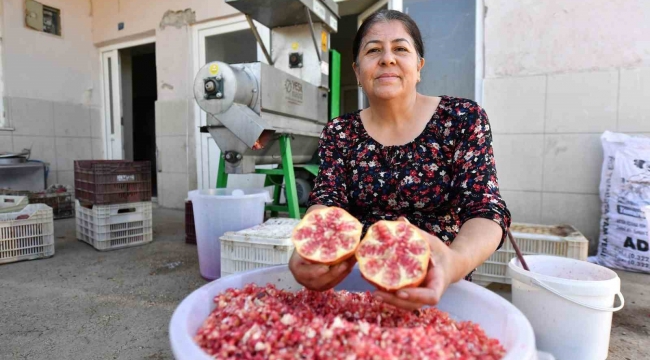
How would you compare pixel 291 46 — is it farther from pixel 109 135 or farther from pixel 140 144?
pixel 140 144

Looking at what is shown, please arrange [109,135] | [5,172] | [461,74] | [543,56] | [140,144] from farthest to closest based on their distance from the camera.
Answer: [140,144], [109,135], [5,172], [461,74], [543,56]

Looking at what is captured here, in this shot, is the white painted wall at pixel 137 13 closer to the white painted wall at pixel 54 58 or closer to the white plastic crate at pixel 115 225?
the white painted wall at pixel 54 58

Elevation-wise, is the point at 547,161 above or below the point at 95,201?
above

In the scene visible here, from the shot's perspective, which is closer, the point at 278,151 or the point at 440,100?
the point at 440,100

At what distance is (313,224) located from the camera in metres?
1.00

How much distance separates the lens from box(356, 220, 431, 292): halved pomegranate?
0.84 metres

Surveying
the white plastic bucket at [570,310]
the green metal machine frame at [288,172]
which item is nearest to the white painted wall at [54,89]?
the green metal machine frame at [288,172]

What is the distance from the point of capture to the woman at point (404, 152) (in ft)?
4.16

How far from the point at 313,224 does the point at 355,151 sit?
0.55 metres

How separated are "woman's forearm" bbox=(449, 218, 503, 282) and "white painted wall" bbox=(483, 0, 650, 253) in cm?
271

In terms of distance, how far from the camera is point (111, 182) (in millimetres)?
3564

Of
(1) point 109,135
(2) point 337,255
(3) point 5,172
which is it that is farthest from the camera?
(1) point 109,135

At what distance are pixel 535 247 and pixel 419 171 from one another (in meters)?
1.63

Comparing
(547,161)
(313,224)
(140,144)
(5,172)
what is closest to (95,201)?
(5,172)
